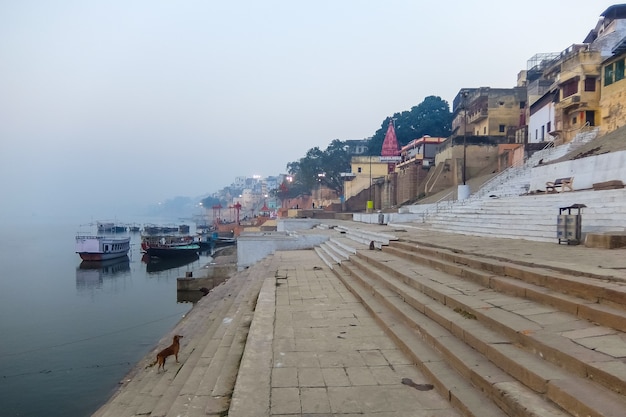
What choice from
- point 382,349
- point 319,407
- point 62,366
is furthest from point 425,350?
point 62,366

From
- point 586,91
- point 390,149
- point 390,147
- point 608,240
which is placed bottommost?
point 608,240

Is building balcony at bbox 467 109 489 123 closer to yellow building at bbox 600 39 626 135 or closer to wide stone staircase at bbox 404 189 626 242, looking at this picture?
yellow building at bbox 600 39 626 135

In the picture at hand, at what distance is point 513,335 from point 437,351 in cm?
76

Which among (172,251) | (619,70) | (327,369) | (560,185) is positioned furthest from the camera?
(172,251)

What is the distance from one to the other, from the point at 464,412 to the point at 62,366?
13843 millimetres

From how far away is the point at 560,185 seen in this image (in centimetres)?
1326

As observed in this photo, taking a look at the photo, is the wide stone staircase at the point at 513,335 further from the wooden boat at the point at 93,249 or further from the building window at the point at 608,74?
the wooden boat at the point at 93,249

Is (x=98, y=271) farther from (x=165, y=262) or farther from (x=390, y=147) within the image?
(x=390, y=147)

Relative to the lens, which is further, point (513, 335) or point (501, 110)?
point (501, 110)

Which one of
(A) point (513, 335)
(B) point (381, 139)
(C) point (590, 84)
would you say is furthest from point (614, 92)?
(B) point (381, 139)

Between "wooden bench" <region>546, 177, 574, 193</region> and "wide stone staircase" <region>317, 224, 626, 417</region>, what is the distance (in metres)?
8.92

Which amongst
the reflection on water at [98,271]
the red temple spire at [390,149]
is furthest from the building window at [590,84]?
the reflection on water at [98,271]

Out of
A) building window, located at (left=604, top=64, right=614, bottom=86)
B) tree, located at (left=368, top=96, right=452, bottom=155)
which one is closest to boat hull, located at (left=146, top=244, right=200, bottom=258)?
tree, located at (left=368, top=96, right=452, bottom=155)

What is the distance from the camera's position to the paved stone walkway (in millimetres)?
3086
